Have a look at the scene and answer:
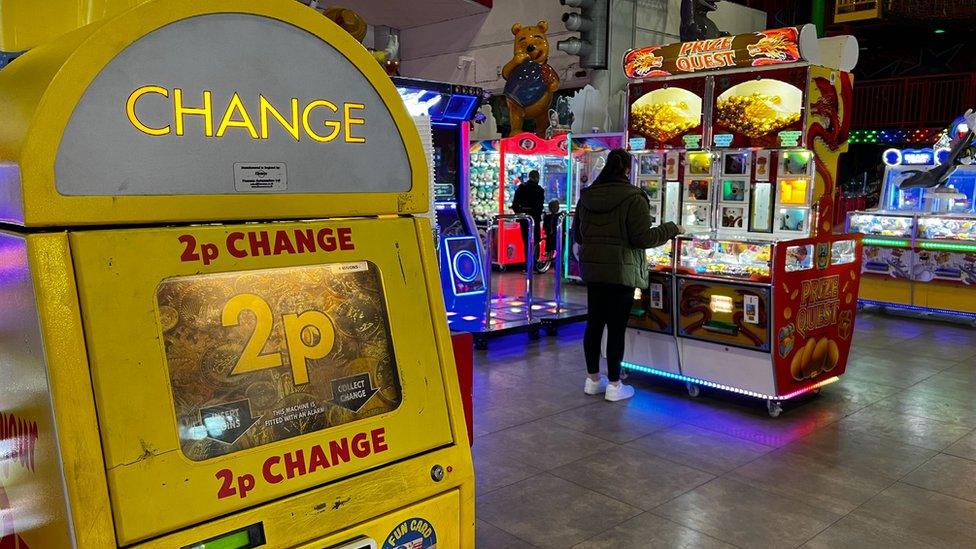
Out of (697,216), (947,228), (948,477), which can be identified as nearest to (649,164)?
(697,216)

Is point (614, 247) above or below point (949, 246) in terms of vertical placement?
above

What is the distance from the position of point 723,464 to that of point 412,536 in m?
2.82

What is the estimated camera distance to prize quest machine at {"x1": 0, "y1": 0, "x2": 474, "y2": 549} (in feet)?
4.30

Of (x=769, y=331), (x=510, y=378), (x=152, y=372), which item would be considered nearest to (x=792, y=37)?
(x=769, y=331)

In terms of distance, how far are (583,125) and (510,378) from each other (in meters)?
6.03

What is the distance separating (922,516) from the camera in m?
3.44

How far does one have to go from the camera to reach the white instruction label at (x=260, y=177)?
59.7 inches

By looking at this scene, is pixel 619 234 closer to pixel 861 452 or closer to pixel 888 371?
pixel 861 452

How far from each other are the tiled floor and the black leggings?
293 mm

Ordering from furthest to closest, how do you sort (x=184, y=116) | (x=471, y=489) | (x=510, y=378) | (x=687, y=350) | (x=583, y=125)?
1. (x=583, y=125)
2. (x=510, y=378)
3. (x=687, y=350)
4. (x=471, y=489)
5. (x=184, y=116)

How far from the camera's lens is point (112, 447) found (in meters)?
1.31

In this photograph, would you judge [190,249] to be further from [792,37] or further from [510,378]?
[792,37]

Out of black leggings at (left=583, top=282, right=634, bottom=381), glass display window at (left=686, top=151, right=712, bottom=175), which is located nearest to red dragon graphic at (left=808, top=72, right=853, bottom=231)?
glass display window at (left=686, top=151, right=712, bottom=175)

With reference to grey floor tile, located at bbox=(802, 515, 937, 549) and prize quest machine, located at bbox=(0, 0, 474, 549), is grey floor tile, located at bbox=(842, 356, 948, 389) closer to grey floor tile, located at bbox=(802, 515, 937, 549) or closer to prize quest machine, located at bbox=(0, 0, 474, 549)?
grey floor tile, located at bbox=(802, 515, 937, 549)
